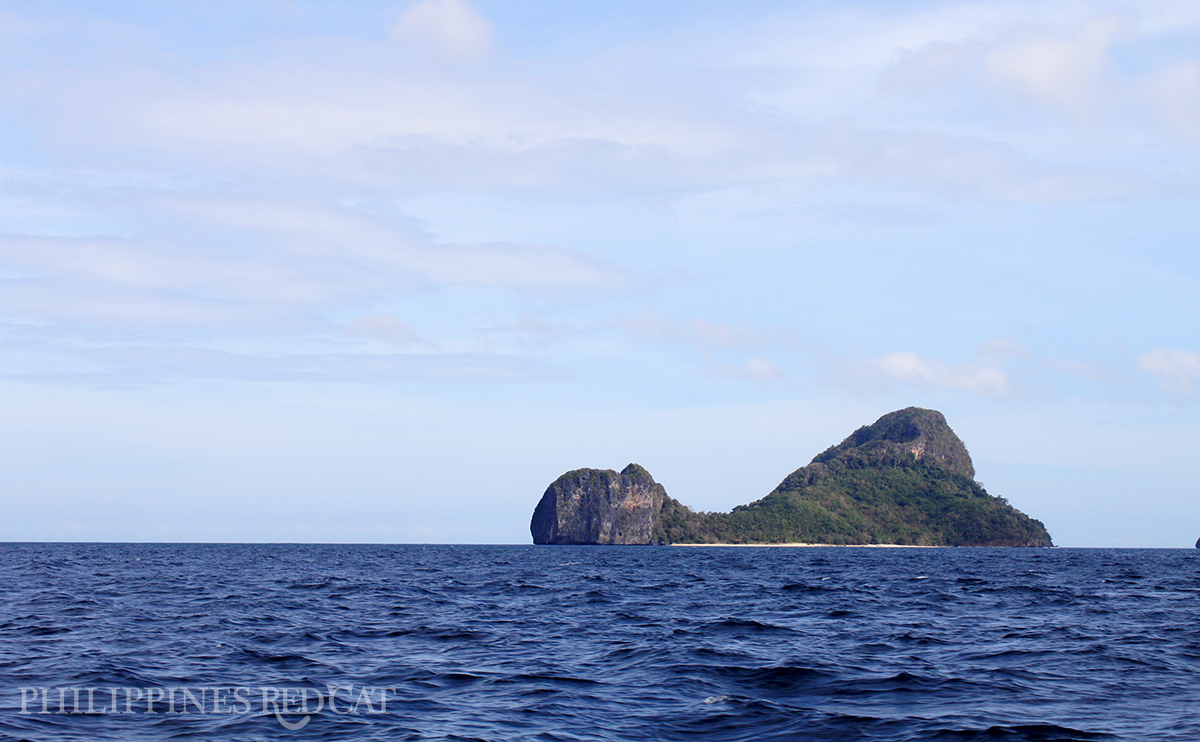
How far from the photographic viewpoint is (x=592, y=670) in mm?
26484

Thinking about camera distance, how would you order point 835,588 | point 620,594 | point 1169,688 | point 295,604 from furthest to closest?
point 835,588
point 620,594
point 295,604
point 1169,688

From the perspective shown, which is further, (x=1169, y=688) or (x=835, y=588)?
(x=835, y=588)

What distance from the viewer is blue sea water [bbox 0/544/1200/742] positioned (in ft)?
63.2

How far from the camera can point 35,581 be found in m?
66.1

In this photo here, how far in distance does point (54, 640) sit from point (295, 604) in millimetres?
16692

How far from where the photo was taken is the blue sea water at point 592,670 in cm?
1925

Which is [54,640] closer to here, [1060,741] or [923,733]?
[923,733]

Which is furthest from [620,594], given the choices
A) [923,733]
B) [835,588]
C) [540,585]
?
[923,733]

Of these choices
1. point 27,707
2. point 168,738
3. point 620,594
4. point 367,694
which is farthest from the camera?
point 620,594

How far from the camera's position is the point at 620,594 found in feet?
189

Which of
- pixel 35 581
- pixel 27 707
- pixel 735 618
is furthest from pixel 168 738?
pixel 35 581

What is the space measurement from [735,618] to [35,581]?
53268mm

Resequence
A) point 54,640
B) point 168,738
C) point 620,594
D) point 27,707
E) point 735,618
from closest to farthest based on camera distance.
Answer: point 168,738, point 27,707, point 54,640, point 735,618, point 620,594

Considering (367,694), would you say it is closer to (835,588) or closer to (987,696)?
(987,696)
